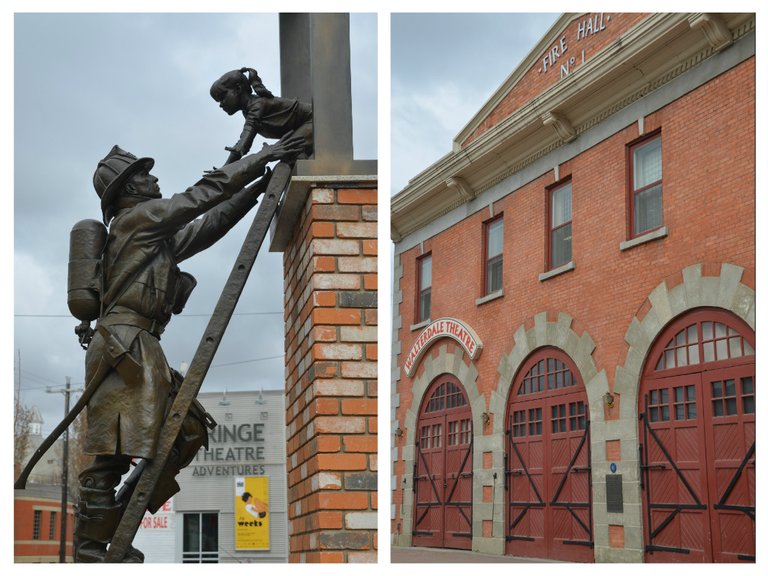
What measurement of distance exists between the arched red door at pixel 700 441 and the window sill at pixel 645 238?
1.00 m

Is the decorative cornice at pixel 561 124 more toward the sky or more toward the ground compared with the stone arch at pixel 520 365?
more toward the sky

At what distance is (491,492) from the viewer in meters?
12.3

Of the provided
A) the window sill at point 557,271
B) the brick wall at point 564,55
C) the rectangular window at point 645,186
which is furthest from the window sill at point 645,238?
the brick wall at point 564,55

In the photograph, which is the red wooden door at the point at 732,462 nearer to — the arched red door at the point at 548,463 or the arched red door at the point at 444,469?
the arched red door at the point at 548,463

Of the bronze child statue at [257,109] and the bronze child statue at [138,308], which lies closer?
the bronze child statue at [138,308]

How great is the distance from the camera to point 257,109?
4.01 m

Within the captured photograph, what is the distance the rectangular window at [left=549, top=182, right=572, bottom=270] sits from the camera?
12547 mm

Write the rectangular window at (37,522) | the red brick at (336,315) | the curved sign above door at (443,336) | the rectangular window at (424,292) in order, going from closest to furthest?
the red brick at (336,315)
the curved sign above door at (443,336)
the rectangular window at (424,292)
the rectangular window at (37,522)

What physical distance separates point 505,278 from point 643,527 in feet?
14.0

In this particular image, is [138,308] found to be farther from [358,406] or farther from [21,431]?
[21,431]

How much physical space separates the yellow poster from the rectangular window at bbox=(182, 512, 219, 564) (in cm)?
84

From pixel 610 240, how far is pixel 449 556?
14.7ft

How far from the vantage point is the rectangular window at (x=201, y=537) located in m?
31.7
